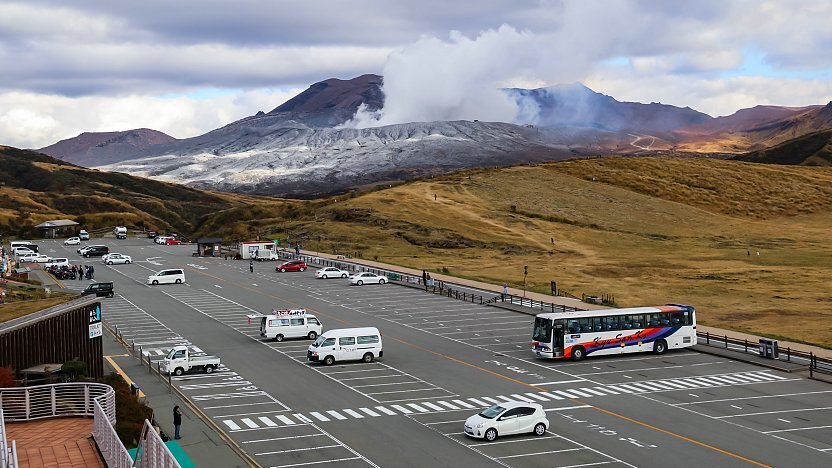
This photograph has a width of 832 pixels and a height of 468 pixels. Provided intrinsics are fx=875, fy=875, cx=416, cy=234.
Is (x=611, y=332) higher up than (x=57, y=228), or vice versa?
(x=57, y=228)

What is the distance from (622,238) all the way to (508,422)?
11638 cm

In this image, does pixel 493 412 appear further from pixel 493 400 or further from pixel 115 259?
pixel 115 259

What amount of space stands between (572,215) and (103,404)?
488ft

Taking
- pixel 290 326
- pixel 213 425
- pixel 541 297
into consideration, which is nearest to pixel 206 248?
pixel 541 297

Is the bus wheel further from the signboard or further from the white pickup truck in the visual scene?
the signboard

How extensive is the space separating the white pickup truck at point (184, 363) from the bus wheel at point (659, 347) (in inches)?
1029

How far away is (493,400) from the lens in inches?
1633

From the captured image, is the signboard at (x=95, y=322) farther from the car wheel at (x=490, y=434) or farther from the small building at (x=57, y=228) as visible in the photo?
the small building at (x=57, y=228)

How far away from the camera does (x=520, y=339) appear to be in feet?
193

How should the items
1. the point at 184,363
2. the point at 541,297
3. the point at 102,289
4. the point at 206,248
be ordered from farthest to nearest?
the point at 206,248, the point at 541,297, the point at 102,289, the point at 184,363

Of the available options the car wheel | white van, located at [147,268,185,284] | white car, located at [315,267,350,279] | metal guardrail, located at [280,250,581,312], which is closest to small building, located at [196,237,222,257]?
metal guardrail, located at [280,250,581,312]

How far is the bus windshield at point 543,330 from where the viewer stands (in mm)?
51438

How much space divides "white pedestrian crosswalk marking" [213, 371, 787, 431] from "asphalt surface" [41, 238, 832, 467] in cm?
10

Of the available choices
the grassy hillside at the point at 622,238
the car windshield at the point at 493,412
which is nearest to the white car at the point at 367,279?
the grassy hillside at the point at 622,238
